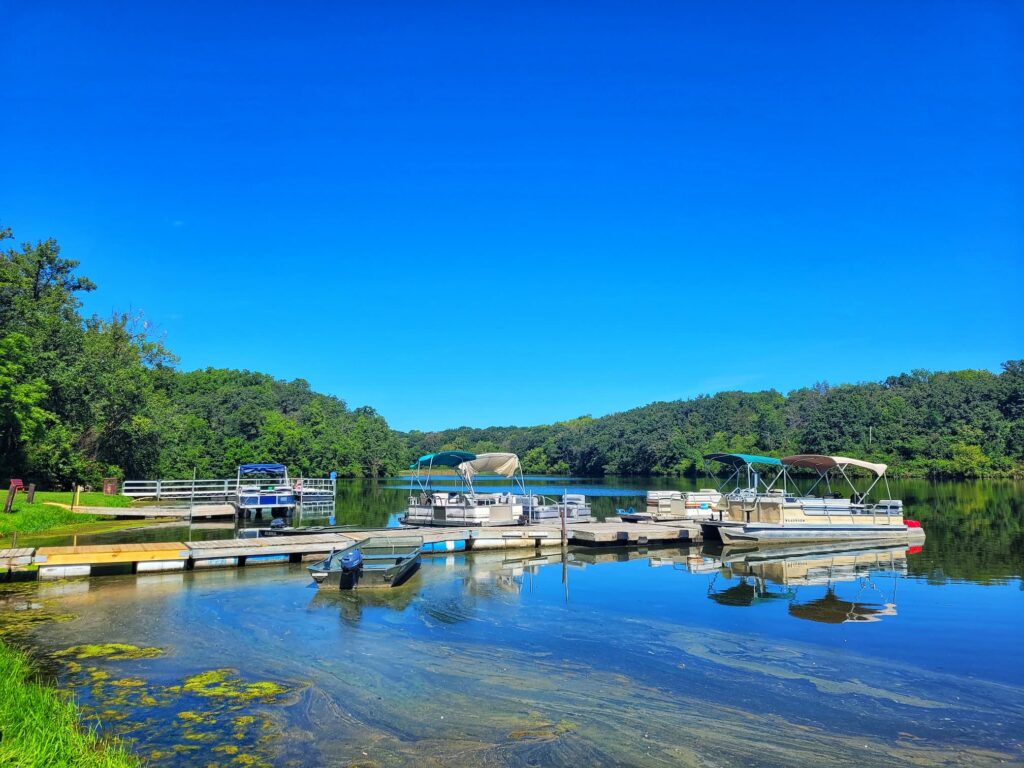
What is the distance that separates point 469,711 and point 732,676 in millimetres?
4684

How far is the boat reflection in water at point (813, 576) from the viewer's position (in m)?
17.5

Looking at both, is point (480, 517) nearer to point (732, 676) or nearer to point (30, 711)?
point (732, 676)

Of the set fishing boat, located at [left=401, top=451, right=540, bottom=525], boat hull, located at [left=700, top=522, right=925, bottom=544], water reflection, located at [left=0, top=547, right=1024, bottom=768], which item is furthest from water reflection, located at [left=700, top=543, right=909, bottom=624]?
fishing boat, located at [left=401, top=451, right=540, bottom=525]

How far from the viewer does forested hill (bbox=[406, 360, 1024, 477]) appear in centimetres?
9025

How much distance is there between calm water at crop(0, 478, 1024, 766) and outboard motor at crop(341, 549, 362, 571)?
130 centimetres

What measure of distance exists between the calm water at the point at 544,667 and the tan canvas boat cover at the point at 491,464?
12.2 metres

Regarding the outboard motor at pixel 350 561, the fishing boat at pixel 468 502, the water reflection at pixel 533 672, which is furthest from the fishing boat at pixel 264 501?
the outboard motor at pixel 350 561

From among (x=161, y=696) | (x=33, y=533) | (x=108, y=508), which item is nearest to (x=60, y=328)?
(x=108, y=508)

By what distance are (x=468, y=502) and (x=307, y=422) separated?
280 ft

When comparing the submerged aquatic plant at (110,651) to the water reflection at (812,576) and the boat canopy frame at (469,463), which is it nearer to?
the water reflection at (812,576)

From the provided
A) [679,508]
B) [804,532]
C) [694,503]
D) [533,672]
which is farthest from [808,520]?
[533,672]

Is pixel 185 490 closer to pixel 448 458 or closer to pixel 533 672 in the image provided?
pixel 448 458

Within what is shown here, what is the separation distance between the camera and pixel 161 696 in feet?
32.8

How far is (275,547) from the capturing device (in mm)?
22859
